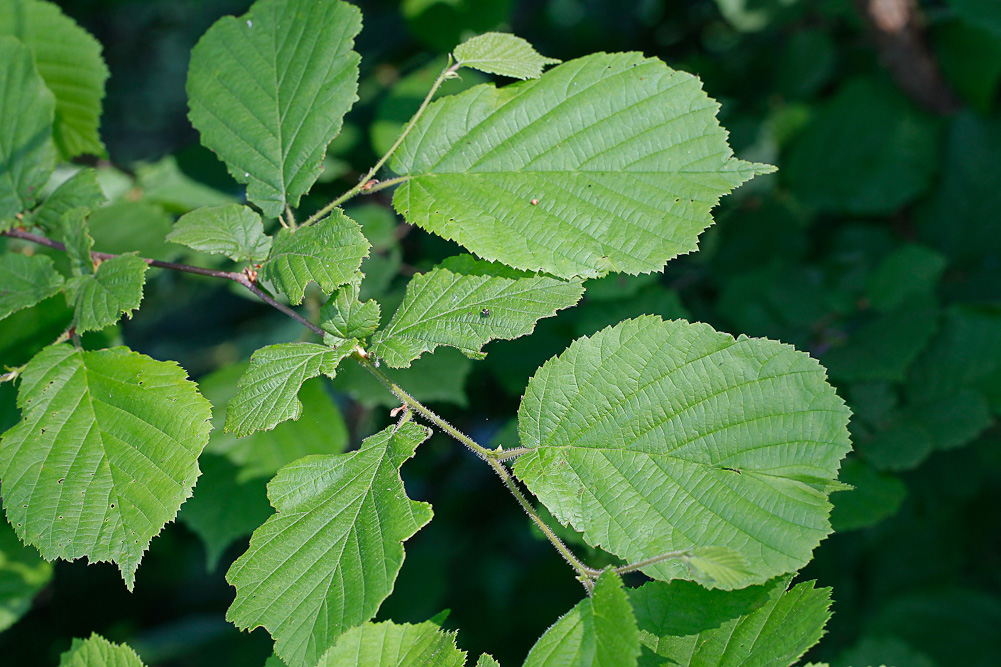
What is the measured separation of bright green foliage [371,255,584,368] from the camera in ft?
3.86

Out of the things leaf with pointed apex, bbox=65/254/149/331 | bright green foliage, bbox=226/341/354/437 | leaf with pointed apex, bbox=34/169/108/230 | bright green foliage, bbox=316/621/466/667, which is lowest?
bright green foliage, bbox=316/621/466/667

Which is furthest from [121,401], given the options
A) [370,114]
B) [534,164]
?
[370,114]

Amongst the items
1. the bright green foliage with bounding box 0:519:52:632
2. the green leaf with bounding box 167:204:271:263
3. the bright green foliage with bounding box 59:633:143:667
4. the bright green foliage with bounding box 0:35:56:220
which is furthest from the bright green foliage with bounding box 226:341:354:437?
the bright green foliage with bounding box 0:519:52:632

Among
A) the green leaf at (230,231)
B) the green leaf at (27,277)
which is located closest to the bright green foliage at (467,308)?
the green leaf at (230,231)

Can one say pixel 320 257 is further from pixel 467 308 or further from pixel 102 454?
pixel 102 454

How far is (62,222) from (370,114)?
1.60 metres

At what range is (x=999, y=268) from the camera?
2707 mm

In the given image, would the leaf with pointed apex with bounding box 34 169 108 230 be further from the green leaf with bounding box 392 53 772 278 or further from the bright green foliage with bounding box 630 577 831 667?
the bright green foliage with bounding box 630 577 831 667

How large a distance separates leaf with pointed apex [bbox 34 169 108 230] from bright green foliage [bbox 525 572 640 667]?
1317mm

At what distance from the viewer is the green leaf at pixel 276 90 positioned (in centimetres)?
131

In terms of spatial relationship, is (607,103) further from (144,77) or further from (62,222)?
(144,77)

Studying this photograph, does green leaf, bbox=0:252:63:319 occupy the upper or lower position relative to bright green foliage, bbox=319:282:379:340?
lower

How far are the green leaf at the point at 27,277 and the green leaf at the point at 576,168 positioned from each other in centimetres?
71

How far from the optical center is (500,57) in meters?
1.26
